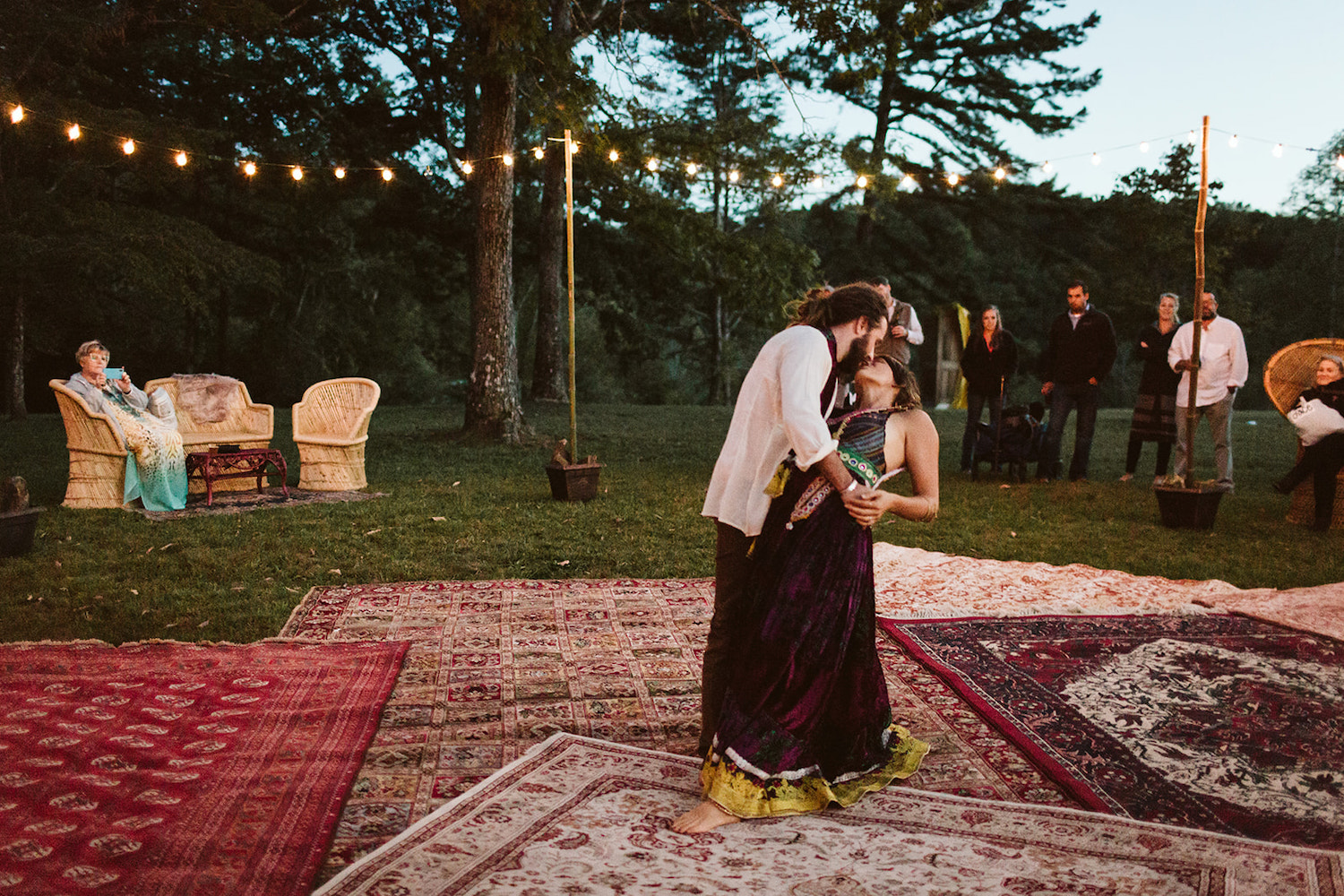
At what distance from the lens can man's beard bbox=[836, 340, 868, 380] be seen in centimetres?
285

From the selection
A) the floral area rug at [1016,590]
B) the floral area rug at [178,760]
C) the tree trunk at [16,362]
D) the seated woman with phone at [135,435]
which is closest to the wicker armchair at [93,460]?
the seated woman with phone at [135,435]

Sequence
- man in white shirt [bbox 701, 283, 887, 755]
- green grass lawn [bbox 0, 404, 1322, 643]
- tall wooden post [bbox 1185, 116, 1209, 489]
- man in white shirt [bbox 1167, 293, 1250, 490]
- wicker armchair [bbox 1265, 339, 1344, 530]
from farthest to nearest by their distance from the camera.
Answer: man in white shirt [bbox 1167, 293, 1250, 490] < wicker armchair [bbox 1265, 339, 1344, 530] < tall wooden post [bbox 1185, 116, 1209, 489] < green grass lawn [bbox 0, 404, 1322, 643] < man in white shirt [bbox 701, 283, 887, 755]

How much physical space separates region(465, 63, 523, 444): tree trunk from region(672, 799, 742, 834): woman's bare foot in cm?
974

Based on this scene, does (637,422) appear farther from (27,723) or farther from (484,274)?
(27,723)

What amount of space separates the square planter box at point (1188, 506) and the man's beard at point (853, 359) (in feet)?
17.1

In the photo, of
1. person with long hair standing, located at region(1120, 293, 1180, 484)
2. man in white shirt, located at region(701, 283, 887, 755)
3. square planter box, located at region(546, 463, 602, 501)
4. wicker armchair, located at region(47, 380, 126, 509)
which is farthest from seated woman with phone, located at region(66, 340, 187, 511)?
person with long hair standing, located at region(1120, 293, 1180, 484)

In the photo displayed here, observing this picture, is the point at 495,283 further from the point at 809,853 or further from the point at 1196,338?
the point at 809,853

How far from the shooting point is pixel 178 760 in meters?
2.99

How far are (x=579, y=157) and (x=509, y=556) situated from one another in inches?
452

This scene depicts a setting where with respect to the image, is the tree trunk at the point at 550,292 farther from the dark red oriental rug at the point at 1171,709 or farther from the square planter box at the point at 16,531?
the dark red oriental rug at the point at 1171,709

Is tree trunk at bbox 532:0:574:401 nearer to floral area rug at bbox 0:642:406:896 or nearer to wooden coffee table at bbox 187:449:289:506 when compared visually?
wooden coffee table at bbox 187:449:289:506

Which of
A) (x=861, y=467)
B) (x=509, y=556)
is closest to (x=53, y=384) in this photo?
(x=509, y=556)

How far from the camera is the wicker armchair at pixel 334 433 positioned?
28.2 ft

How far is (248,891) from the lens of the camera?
7.39 ft
